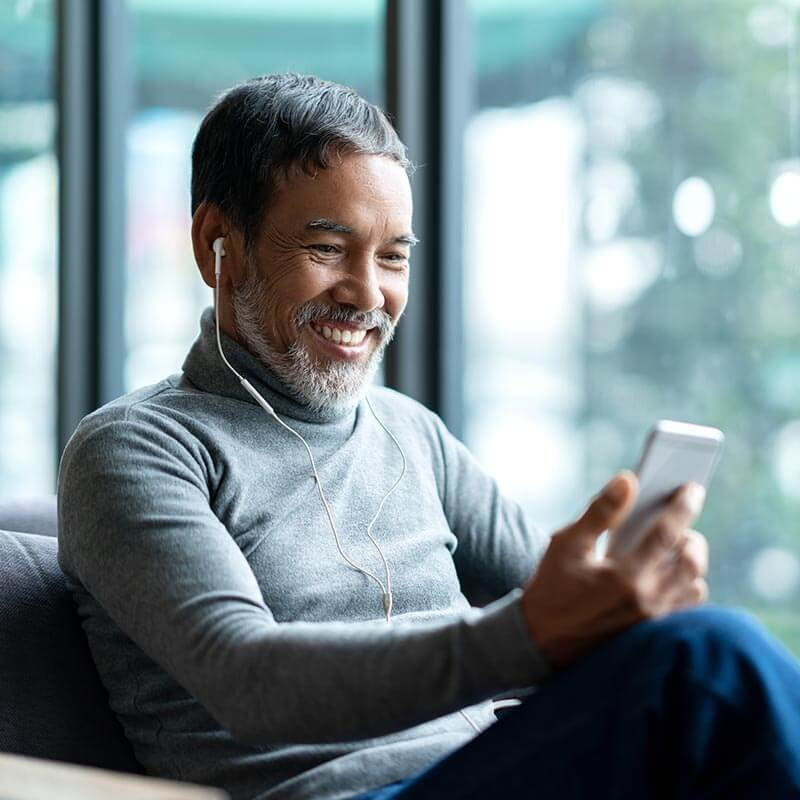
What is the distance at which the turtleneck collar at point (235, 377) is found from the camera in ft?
5.13

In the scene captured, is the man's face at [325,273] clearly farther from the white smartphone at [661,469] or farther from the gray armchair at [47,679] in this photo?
the white smartphone at [661,469]

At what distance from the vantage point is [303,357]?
157 cm

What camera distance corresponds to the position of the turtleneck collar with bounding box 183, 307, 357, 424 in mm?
1564

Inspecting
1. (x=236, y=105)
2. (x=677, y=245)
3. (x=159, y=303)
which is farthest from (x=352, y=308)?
(x=159, y=303)

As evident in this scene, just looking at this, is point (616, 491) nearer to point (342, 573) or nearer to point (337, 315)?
point (342, 573)

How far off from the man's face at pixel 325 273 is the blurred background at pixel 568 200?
2.63ft

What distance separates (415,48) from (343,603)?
1609 mm

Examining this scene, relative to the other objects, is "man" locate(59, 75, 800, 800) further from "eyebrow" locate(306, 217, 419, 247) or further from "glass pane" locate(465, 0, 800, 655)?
"glass pane" locate(465, 0, 800, 655)

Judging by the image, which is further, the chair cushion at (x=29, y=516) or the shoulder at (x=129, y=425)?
the chair cushion at (x=29, y=516)

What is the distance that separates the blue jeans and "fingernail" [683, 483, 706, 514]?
96 millimetres

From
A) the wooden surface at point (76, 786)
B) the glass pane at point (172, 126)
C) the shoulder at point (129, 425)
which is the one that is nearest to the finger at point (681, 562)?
the wooden surface at point (76, 786)

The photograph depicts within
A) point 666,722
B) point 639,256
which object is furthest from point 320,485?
point 639,256

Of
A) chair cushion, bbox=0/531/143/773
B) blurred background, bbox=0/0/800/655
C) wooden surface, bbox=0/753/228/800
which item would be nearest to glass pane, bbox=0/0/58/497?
blurred background, bbox=0/0/800/655

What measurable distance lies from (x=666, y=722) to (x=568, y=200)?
180 cm
